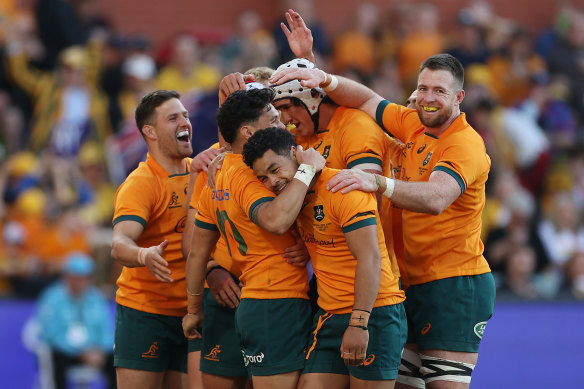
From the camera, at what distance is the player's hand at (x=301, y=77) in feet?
19.7

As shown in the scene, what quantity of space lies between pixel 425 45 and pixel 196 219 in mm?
9211

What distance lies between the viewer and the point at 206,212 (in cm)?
605

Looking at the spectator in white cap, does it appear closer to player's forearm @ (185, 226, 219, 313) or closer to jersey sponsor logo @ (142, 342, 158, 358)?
jersey sponsor logo @ (142, 342, 158, 358)

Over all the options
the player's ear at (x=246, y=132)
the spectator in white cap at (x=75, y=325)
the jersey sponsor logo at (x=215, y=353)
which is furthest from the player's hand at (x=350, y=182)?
the spectator in white cap at (x=75, y=325)

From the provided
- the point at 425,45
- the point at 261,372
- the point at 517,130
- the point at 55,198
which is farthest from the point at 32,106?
the point at 261,372

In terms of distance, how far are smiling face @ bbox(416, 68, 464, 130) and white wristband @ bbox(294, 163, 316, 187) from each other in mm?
1093

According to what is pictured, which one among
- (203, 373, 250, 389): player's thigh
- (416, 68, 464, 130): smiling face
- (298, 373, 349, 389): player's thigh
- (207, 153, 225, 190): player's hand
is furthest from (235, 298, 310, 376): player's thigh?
(416, 68, 464, 130): smiling face

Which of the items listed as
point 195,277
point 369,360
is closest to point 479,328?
point 369,360

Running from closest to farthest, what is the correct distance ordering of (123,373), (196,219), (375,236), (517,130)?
(375,236), (196,219), (123,373), (517,130)

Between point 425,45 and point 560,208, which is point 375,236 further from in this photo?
point 425,45

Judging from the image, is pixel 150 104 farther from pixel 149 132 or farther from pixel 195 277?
pixel 195 277

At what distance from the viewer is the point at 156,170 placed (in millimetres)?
6820

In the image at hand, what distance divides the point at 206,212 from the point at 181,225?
0.83 metres

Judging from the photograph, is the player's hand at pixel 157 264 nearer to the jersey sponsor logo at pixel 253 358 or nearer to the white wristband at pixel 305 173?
the jersey sponsor logo at pixel 253 358
